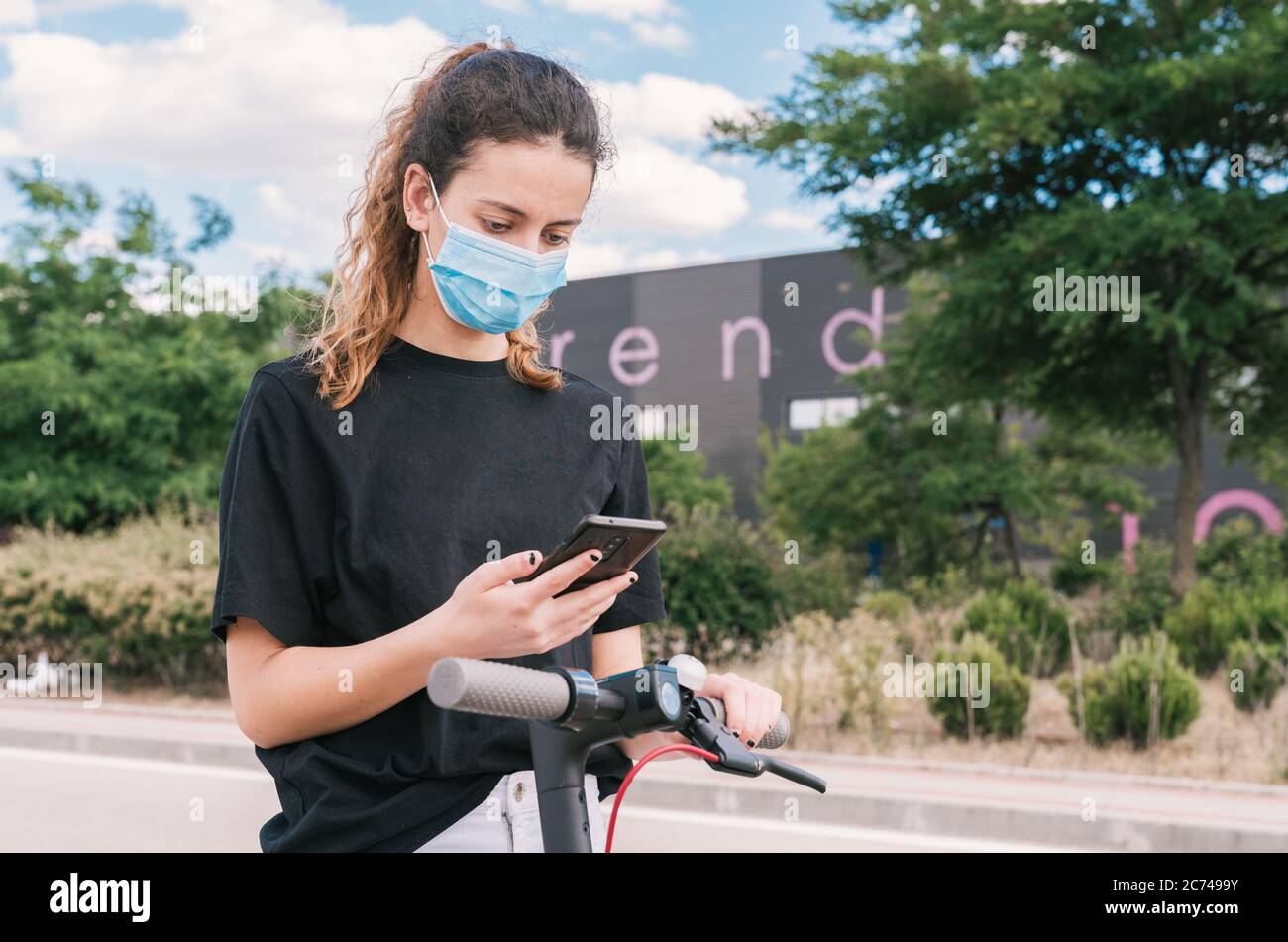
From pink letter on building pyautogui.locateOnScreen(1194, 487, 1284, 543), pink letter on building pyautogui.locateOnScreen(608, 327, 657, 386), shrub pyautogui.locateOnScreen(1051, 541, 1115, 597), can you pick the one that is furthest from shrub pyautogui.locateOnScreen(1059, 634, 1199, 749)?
pink letter on building pyautogui.locateOnScreen(608, 327, 657, 386)

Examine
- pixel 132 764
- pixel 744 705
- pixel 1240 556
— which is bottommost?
pixel 132 764

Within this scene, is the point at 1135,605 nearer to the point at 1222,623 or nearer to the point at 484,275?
the point at 1222,623

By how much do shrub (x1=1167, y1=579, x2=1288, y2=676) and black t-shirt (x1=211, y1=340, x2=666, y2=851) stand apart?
10.2 m

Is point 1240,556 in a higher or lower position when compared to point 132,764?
higher

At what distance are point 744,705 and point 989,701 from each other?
7.75m

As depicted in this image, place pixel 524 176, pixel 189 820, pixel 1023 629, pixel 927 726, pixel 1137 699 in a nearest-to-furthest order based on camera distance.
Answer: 1. pixel 524 176
2. pixel 189 820
3. pixel 1137 699
4. pixel 927 726
5. pixel 1023 629

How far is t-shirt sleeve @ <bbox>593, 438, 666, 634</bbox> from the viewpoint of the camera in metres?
1.94

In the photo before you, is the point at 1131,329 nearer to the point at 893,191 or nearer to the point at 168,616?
the point at 893,191

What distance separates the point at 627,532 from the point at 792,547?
12.1 m

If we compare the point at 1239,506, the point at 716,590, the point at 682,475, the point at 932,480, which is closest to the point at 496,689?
the point at 716,590

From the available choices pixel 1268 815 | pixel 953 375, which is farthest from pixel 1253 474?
pixel 1268 815

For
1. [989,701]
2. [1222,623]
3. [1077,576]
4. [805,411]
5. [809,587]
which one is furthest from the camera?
[805,411]

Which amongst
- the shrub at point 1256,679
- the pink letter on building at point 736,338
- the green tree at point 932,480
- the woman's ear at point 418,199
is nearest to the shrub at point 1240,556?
the green tree at point 932,480

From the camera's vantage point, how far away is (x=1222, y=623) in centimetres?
1102
